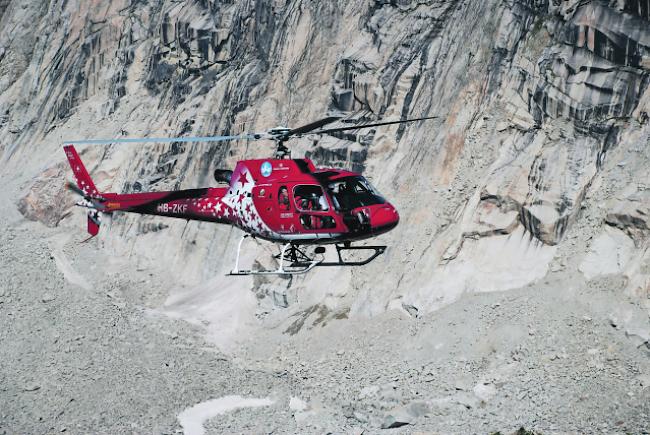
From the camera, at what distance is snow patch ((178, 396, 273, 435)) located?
28453mm

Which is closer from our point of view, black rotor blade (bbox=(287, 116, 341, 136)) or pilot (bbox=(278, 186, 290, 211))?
black rotor blade (bbox=(287, 116, 341, 136))

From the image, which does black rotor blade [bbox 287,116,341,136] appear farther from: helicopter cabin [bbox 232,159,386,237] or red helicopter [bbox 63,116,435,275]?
helicopter cabin [bbox 232,159,386,237]

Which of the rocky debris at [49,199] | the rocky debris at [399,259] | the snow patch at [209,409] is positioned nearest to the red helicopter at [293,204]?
the rocky debris at [399,259]

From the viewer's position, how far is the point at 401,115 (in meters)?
34.7

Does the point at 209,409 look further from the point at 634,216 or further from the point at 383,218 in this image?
the point at 634,216

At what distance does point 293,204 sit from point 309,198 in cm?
46

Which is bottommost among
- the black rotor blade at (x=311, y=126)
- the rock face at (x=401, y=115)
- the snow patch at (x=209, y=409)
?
the snow patch at (x=209, y=409)

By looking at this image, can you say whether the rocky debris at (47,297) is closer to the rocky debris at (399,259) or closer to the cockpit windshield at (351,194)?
the rocky debris at (399,259)

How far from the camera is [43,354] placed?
33.6 metres

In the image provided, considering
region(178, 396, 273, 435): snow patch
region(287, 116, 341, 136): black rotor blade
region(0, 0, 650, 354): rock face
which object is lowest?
region(178, 396, 273, 435): snow patch

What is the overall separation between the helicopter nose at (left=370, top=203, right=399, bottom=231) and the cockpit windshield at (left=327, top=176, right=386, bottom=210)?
0.94 ft

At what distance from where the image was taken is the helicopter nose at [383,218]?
2144 cm

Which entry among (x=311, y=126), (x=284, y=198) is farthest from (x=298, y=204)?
(x=311, y=126)

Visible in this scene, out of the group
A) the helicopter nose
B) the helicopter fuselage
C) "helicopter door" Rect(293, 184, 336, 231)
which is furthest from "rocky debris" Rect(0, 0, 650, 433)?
Result: "helicopter door" Rect(293, 184, 336, 231)
